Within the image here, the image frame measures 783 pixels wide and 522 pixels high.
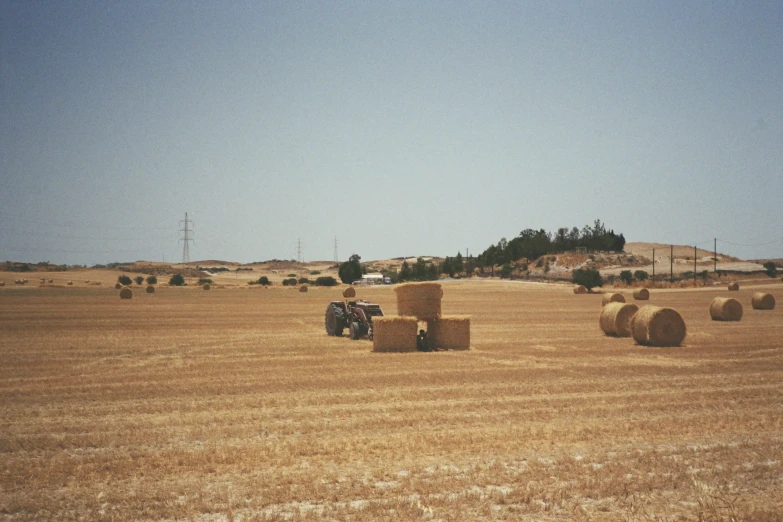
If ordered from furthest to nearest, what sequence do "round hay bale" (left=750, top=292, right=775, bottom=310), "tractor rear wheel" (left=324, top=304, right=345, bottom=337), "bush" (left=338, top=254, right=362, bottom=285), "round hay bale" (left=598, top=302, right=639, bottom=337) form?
"bush" (left=338, top=254, right=362, bottom=285) → "round hay bale" (left=750, top=292, right=775, bottom=310) → "tractor rear wheel" (left=324, top=304, right=345, bottom=337) → "round hay bale" (left=598, top=302, right=639, bottom=337)

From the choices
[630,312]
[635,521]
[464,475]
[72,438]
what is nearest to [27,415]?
[72,438]

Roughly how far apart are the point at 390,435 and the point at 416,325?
9632 millimetres

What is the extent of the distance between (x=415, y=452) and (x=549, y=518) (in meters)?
2.30

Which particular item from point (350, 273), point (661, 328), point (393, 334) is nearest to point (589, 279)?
point (350, 273)

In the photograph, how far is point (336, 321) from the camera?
70.7 ft

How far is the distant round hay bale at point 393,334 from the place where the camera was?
17719 mm

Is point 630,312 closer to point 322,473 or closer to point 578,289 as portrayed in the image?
point 322,473

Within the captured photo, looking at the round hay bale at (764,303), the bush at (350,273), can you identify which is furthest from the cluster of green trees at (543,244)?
the round hay bale at (764,303)

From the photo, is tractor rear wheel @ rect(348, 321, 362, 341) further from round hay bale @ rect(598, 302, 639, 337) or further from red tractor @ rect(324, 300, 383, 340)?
round hay bale @ rect(598, 302, 639, 337)

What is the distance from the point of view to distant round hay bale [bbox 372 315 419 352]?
1772 cm

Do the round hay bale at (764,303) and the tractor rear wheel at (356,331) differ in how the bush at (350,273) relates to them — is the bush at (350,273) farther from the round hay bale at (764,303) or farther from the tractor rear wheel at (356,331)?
the tractor rear wheel at (356,331)

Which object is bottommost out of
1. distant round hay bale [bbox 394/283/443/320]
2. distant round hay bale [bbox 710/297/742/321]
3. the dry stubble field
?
the dry stubble field

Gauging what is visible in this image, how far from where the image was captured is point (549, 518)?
19.3 feet

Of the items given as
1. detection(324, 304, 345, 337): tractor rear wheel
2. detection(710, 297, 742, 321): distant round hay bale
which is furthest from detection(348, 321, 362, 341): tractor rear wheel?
detection(710, 297, 742, 321): distant round hay bale
